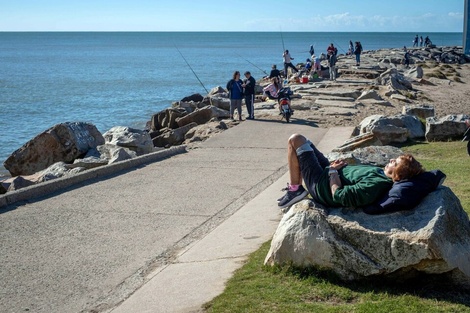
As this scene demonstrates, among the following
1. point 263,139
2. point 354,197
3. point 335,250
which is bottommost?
point 263,139

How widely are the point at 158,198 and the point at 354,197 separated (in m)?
4.14

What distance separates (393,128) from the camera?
44.4 feet

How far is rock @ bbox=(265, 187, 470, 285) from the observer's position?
530cm

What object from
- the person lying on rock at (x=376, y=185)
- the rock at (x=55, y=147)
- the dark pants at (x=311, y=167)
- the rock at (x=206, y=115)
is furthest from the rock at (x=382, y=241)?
the rock at (x=206, y=115)

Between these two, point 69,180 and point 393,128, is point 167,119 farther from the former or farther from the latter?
point 69,180

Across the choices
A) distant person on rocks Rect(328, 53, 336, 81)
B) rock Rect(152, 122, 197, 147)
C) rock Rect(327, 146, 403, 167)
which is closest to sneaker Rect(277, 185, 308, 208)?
rock Rect(327, 146, 403, 167)

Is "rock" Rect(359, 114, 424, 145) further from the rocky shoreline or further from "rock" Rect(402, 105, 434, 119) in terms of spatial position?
"rock" Rect(402, 105, 434, 119)

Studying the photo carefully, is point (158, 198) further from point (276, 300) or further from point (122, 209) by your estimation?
point (276, 300)

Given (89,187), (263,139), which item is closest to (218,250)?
(89,187)

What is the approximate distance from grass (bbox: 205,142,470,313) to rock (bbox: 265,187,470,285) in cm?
9

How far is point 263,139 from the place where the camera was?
14.7 m

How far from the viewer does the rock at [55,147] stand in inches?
586

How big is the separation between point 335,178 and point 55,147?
1014cm

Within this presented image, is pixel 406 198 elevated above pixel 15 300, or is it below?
above
